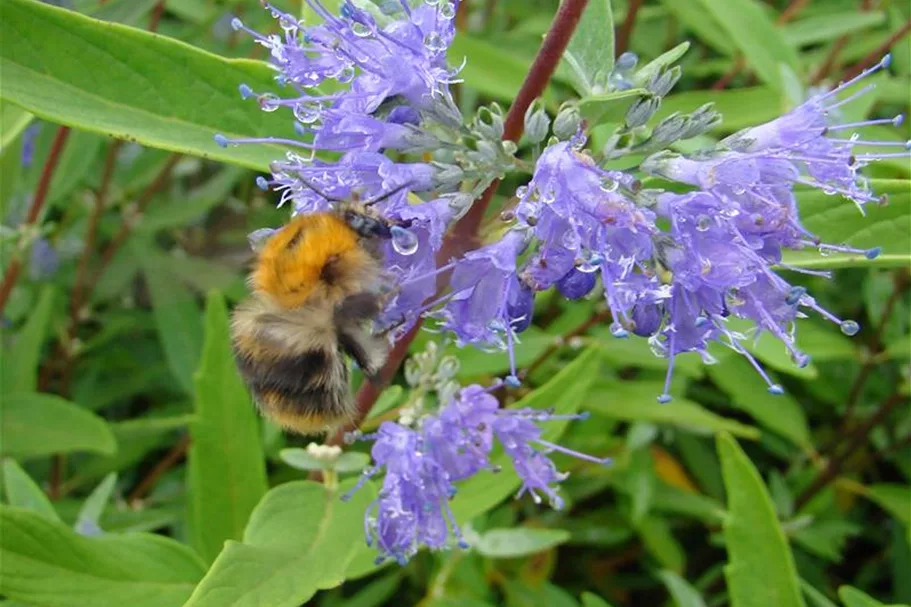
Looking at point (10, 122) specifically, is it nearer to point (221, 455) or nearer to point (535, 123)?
point (221, 455)

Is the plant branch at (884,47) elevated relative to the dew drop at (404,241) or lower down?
elevated

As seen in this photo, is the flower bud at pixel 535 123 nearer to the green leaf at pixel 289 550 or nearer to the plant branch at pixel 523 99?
the plant branch at pixel 523 99

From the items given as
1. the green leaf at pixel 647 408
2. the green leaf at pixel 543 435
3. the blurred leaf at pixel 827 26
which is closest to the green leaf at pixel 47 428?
the green leaf at pixel 543 435

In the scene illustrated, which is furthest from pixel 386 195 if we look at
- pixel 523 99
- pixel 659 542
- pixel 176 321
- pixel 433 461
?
pixel 659 542

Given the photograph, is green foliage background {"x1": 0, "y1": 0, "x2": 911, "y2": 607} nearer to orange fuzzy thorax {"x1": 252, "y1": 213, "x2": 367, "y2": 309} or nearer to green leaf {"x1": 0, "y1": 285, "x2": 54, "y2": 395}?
green leaf {"x1": 0, "y1": 285, "x2": 54, "y2": 395}

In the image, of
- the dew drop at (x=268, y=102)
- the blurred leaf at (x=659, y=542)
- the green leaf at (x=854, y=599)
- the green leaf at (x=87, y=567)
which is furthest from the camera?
the blurred leaf at (x=659, y=542)

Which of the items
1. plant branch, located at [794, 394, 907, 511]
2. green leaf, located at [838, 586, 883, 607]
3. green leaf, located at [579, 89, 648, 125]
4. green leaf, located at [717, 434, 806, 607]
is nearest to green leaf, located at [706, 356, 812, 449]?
plant branch, located at [794, 394, 907, 511]

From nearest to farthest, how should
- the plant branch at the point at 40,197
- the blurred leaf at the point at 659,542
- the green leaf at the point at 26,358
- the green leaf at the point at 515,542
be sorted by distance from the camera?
the green leaf at the point at 515,542, the plant branch at the point at 40,197, the green leaf at the point at 26,358, the blurred leaf at the point at 659,542
